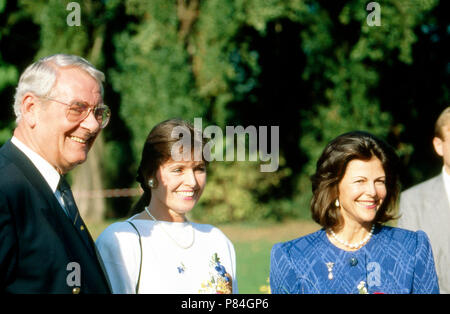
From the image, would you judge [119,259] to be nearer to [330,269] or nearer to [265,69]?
[330,269]

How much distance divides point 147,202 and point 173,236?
39 cm

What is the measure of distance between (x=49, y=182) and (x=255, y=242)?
43.4ft

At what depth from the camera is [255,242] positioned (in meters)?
15.1

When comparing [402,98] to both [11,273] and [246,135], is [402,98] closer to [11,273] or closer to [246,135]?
[246,135]

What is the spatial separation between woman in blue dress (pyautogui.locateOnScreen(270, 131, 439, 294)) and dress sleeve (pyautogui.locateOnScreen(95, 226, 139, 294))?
0.94 m

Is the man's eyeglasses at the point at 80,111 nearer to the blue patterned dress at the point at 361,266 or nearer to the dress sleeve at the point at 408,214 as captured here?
the blue patterned dress at the point at 361,266

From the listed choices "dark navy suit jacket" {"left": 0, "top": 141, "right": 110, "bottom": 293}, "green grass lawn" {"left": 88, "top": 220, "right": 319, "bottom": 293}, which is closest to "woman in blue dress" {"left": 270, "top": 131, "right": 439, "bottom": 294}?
"dark navy suit jacket" {"left": 0, "top": 141, "right": 110, "bottom": 293}

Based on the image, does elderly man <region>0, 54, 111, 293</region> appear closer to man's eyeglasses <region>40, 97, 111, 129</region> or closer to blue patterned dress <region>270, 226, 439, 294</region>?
man's eyeglasses <region>40, 97, 111, 129</region>

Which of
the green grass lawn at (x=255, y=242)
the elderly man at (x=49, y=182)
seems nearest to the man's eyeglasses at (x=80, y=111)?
the elderly man at (x=49, y=182)

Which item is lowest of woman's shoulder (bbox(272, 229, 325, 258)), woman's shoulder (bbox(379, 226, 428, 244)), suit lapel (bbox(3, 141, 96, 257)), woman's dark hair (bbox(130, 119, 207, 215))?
woman's shoulder (bbox(272, 229, 325, 258))

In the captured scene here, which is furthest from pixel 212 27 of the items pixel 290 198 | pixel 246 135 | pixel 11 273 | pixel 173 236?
pixel 11 273

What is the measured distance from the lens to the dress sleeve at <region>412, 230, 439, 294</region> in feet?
9.77

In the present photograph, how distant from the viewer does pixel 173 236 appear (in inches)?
112

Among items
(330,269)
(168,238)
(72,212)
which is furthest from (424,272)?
(72,212)
